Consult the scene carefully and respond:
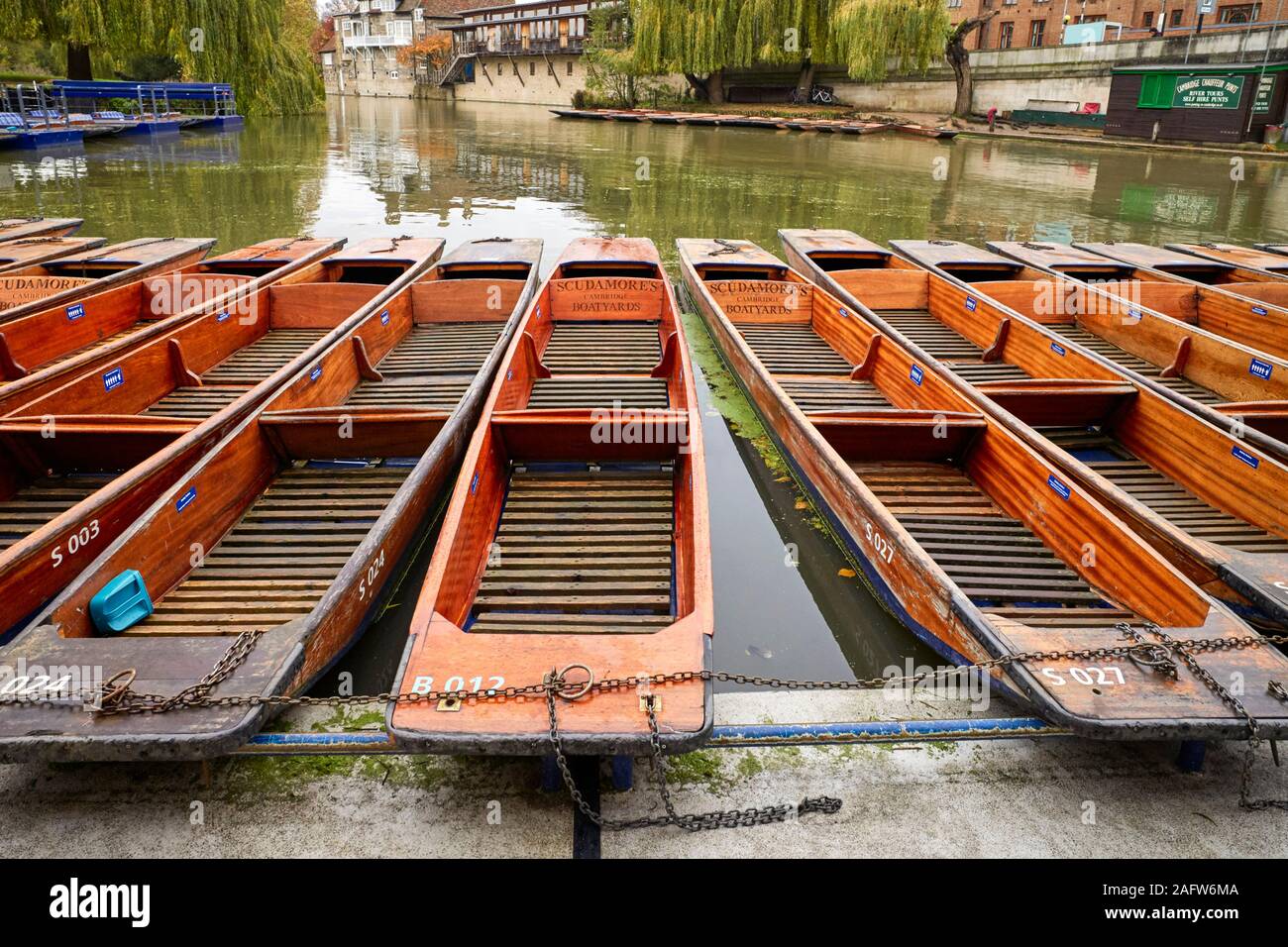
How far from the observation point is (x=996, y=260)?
8.98 m

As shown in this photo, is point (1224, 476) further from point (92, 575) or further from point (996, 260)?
point (92, 575)

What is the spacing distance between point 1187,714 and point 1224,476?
2516mm

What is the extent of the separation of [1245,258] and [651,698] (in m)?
10.6

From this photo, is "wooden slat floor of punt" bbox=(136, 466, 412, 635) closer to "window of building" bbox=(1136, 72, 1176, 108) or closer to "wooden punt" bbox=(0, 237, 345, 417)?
"wooden punt" bbox=(0, 237, 345, 417)

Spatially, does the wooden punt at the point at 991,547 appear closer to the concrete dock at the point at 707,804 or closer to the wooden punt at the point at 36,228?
the concrete dock at the point at 707,804

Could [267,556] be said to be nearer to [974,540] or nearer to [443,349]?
[443,349]

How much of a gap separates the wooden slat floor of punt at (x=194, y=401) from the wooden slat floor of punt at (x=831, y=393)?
406 cm

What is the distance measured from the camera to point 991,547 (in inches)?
163

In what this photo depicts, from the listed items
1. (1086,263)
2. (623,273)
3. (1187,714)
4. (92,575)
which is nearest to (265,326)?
(623,273)

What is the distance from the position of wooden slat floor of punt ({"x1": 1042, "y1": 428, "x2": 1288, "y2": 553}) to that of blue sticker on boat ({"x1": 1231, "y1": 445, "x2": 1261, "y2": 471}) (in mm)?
318

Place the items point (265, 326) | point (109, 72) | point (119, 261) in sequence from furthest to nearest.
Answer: point (109, 72)
point (119, 261)
point (265, 326)

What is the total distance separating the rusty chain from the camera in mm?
2553

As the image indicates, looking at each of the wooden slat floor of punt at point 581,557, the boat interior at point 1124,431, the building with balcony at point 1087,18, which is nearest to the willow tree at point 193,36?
the boat interior at point 1124,431

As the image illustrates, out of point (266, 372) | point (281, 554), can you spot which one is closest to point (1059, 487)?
point (281, 554)
